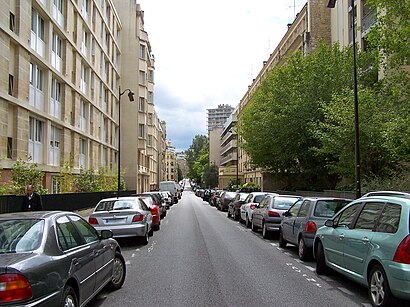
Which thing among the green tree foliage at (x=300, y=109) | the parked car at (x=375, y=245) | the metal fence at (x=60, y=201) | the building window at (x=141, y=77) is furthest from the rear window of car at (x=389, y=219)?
the building window at (x=141, y=77)

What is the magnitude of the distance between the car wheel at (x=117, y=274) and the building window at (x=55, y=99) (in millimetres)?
19590

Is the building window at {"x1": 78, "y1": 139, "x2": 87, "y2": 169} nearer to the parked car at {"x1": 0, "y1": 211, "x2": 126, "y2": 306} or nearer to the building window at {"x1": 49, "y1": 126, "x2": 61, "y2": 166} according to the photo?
the building window at {"x1": 49, "y1": 126, "x2": 61, "y2": 166}

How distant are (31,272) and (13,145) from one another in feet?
56.2

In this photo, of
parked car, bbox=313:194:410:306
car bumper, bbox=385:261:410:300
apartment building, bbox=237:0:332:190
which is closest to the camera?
car bumper, bbox=385:261:410:300

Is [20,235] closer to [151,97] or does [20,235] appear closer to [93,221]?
[93,221]

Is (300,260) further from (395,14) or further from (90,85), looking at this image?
(90,85)

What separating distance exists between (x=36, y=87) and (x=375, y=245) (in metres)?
21.1

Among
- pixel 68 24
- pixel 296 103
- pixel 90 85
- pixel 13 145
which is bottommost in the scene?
pixel 13 145

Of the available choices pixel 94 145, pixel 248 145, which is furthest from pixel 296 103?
pixel 94 145

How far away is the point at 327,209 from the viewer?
37.1ft

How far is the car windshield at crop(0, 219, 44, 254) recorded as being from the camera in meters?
5.06

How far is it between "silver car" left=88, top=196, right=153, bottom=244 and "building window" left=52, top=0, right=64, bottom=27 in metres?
16.2

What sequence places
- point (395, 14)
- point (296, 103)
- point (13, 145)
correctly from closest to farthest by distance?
point (395, 14) → point (13, 145) → point (296, 103)

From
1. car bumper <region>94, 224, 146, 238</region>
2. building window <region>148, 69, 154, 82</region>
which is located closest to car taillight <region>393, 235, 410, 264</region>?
car bumper <region>94, 224, 146, 238</region>
